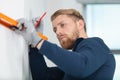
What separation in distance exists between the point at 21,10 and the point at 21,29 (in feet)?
0.44

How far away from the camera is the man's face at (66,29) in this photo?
153 centimetres

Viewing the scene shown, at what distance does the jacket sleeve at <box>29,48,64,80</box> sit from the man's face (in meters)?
0.28

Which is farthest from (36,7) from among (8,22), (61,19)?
(8,22)

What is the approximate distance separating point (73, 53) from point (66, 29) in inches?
12.1

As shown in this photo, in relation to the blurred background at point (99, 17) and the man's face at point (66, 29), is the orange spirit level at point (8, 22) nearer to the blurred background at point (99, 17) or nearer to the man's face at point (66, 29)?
the man's face at point (66, 29)

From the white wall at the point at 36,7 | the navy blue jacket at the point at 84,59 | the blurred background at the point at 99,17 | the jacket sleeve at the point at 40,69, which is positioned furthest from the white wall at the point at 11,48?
the blurred background at the point at 99,17

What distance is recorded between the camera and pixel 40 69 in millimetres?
1822

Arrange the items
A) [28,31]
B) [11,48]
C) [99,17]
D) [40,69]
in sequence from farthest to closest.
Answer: [99,17], [40,69], [11,48], [28,31]

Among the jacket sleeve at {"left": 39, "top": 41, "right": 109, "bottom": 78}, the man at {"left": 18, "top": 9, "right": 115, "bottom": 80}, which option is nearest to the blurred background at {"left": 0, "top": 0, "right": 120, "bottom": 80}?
the man at {"left": 18, "top": 9, "right": 115, "bottom": 80}

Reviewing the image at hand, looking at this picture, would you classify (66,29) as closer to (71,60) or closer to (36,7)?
(71,60)

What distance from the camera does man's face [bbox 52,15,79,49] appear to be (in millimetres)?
1529

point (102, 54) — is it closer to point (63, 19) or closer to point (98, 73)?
point (98, 73)

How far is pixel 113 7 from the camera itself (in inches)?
97.0

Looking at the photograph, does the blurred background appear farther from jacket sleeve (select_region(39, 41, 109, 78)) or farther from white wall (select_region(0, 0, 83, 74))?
jacket sleeve (select_region(39, 41, 109, 78))
